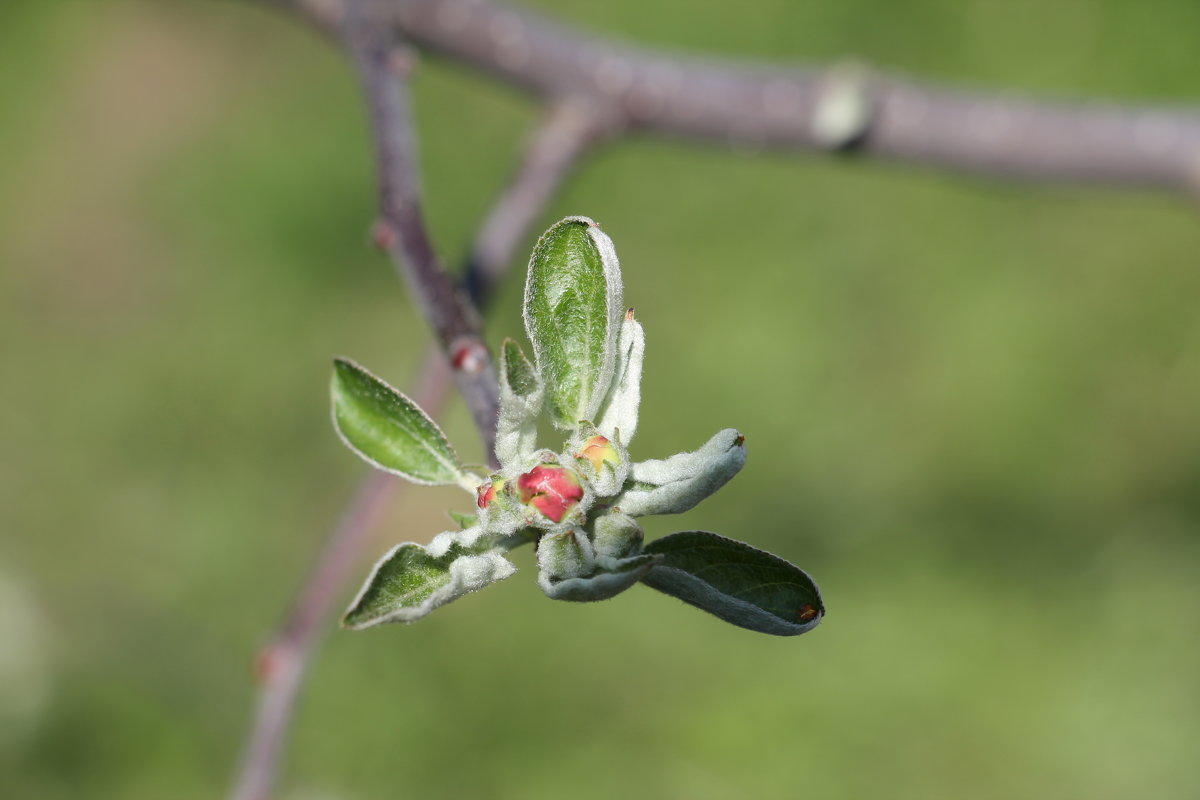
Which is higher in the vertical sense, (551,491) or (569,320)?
(569,320)

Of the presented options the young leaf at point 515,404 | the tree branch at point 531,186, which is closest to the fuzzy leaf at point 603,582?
the young leaf at point 515,404

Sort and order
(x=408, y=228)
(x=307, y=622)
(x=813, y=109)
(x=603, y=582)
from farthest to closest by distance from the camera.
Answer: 1. (x=813, y=109)
2. (x=307, y=622)
3. (x=408, y=228)
4. (x=603, y=582)

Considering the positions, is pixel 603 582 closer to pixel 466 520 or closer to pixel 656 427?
pixel 466 520

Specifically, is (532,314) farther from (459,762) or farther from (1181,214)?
(1181,214)

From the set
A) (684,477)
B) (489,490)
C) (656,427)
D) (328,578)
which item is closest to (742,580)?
(684,477)

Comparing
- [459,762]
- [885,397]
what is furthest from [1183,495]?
[459,762]

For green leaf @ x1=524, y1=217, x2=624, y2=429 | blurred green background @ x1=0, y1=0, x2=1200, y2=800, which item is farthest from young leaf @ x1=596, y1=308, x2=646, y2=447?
blurred green background @ x1=0, y1=0, x2=1200, y2=800

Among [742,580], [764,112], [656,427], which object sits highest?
[656,427]
